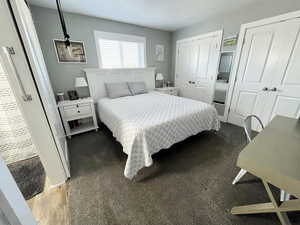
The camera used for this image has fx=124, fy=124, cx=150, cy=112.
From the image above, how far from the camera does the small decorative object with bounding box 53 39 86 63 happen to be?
2.54m

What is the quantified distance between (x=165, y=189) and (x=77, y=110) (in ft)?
7.15

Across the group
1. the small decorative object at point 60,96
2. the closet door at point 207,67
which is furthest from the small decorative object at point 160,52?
the small decorative object at point 60,96

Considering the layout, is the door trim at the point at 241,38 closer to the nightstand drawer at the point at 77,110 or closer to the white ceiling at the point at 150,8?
the white ceiling at the point at 150,8

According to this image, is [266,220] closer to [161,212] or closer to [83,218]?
[161,212]

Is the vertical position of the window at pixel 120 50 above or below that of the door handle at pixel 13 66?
above

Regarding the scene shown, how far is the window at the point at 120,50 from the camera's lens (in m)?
3.02

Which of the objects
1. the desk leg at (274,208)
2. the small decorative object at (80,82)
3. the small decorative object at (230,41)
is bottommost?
the desk leg at (274,208)

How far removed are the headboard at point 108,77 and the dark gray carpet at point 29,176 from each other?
1.66 metres

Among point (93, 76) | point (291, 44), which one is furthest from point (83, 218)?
point (291, 44)

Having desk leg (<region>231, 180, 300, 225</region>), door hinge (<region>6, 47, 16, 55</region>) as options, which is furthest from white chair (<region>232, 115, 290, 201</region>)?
door hinge (<region>6, 47, 16, 55</region>)

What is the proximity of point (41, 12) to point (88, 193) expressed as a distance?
10.3 ft

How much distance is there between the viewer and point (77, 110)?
99.3 inches

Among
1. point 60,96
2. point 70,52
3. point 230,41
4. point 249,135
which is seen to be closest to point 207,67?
point 230,41

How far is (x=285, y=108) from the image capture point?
89.0 inches
